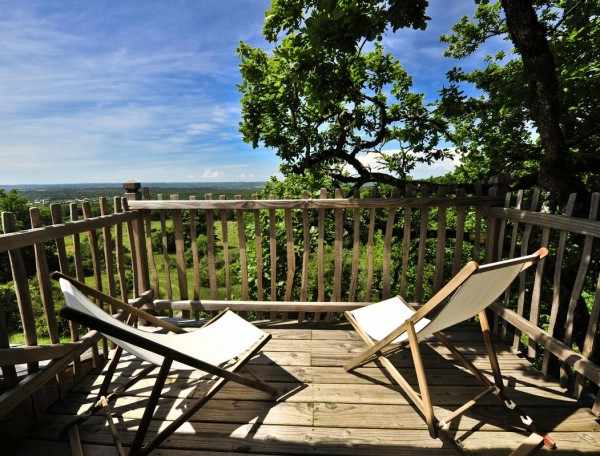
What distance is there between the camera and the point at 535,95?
130 inches

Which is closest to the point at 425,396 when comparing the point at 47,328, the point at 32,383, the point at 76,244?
the point at 32,383

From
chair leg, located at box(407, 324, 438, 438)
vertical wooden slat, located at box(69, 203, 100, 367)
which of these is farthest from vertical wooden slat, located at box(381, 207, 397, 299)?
vertical wooden slat, located at box(69, 203, 100, 367)

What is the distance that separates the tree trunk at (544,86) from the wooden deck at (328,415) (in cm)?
185

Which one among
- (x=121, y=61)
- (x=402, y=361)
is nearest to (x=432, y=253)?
(x=402, y=361)

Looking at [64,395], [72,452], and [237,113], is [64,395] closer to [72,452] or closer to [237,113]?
[72,452]

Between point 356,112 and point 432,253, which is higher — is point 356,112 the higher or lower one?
the higher one

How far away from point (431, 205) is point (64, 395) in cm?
375

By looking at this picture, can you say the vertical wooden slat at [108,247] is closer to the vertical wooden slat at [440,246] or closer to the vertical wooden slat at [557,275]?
the vertical wooden slat at [440,246]

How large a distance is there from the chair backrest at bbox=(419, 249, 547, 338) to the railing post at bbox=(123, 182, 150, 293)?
3083 mm

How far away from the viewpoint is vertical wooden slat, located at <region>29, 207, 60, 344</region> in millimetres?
→ 2127

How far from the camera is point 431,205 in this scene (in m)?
3.37

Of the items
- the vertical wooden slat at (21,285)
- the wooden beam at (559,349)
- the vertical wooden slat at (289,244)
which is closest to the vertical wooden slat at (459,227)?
the wooden beam at (559,349)

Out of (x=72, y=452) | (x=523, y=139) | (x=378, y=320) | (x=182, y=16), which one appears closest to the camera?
(x=72, y=452)

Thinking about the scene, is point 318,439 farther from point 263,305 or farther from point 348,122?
point 348,122
